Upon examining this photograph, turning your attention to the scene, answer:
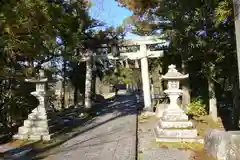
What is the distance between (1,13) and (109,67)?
39.7 feet

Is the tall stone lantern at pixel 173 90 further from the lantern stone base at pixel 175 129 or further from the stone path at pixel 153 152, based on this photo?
the stone path at pixel 153 152

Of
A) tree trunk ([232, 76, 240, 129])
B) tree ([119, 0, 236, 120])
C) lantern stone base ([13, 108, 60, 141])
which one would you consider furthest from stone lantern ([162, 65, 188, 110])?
lantern stone base ([13, 108, 60, 141])

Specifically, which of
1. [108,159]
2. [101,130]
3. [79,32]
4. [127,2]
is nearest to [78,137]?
[101,130]

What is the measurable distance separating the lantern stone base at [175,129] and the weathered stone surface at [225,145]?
7.72 feet

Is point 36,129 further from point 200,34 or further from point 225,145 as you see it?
point 200,34

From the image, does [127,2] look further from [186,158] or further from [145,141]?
[186,158]

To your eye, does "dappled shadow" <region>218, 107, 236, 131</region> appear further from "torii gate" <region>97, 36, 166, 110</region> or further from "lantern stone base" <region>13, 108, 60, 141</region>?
"lantern stone base" <region>13, 108, 60, 141</region>

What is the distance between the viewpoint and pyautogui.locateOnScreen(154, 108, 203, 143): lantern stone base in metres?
8.18

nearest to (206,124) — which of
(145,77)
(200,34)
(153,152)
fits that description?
(200,34)

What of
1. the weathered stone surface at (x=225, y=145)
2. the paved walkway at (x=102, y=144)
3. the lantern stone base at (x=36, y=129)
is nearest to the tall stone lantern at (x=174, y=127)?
the paved walkway at (x=102, y=144)

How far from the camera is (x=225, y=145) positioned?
195 inches

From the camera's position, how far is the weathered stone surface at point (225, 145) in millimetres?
4695

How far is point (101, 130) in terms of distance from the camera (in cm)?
990

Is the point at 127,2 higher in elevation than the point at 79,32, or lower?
higher
